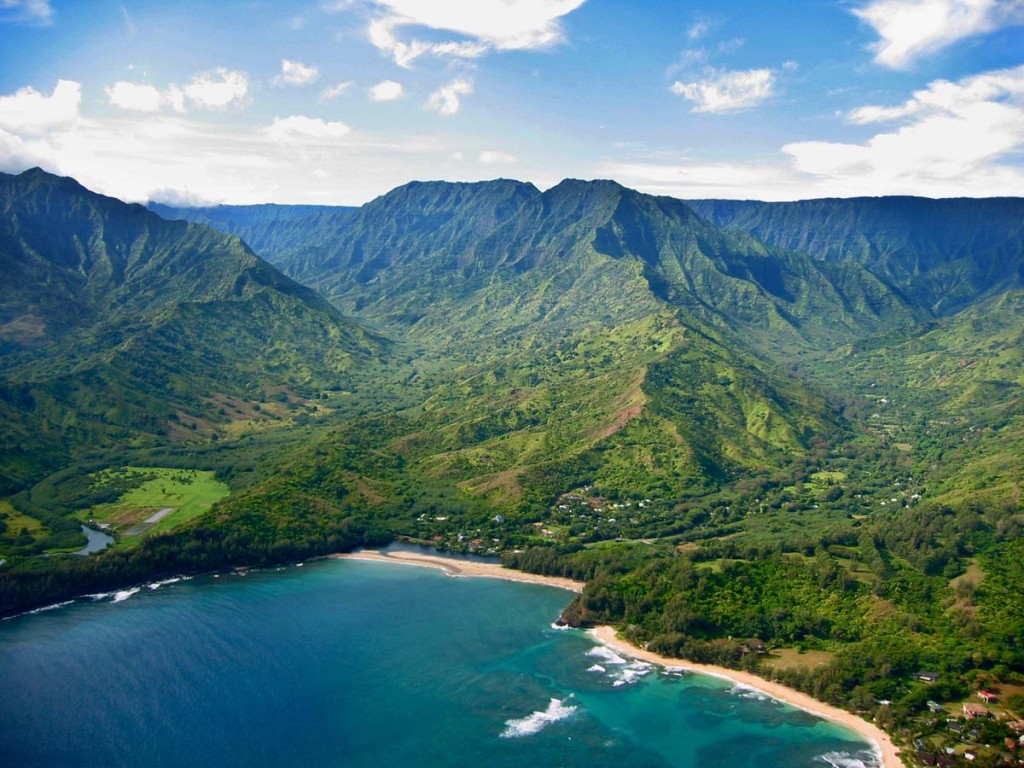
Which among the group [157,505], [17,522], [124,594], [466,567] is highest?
[157,505]

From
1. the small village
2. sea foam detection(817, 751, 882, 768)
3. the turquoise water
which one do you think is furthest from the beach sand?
the small village

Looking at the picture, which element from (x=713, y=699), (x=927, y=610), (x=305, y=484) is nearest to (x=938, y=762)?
(x=713, y=699)

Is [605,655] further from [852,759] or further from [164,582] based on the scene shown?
[164,582]

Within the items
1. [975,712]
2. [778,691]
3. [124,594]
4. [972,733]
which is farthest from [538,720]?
[124,594]

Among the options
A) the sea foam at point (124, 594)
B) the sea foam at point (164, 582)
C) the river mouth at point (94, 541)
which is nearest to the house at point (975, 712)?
the sea foam at point (164, 582)

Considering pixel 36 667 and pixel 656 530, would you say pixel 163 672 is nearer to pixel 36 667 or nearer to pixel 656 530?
pixel 36 667

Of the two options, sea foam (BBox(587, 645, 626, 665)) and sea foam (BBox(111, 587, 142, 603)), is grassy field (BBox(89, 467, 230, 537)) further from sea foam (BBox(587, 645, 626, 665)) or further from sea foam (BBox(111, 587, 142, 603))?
sea foam (BBox(587, 645, 626, 665))
